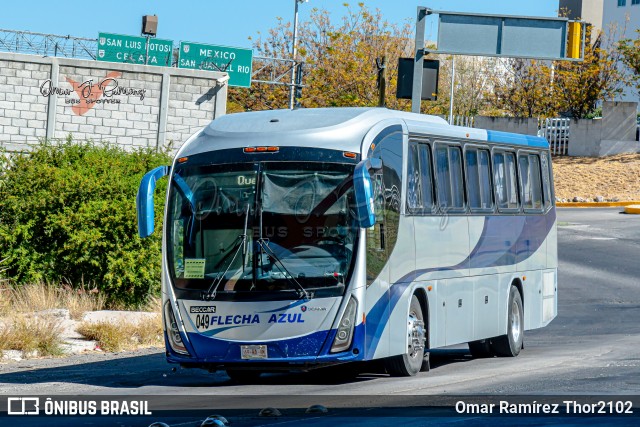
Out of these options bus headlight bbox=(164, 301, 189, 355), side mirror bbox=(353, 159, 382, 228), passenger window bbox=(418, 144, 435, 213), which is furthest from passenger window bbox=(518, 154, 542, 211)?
bus headlight bbox=(164, 301, 189, 355)

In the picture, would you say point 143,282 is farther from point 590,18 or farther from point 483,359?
point 590,18

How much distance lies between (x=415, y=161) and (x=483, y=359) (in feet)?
15.1

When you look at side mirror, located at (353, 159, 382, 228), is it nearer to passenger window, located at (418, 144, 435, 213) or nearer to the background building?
passenger window, located at (418, 144, 435, 213)

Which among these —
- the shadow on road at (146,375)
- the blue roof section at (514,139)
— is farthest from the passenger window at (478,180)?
the shadow on road at (146,375)

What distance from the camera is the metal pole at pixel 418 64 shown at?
24.9 metres

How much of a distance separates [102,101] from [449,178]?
2392cm

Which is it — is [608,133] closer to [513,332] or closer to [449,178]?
[513,332]

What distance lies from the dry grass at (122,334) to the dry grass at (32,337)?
2.51 feet

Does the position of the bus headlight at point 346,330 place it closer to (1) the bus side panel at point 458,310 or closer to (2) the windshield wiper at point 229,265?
(2) the windshield wiper at point 229,265

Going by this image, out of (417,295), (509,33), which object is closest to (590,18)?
(509,33)

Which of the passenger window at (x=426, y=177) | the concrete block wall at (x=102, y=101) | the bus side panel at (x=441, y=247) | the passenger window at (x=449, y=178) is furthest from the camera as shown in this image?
the concrete block wall at (x=102, y=101)

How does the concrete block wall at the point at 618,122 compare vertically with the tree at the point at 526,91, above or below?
below

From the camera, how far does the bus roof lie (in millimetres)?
13496

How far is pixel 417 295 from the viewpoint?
14930 mm
